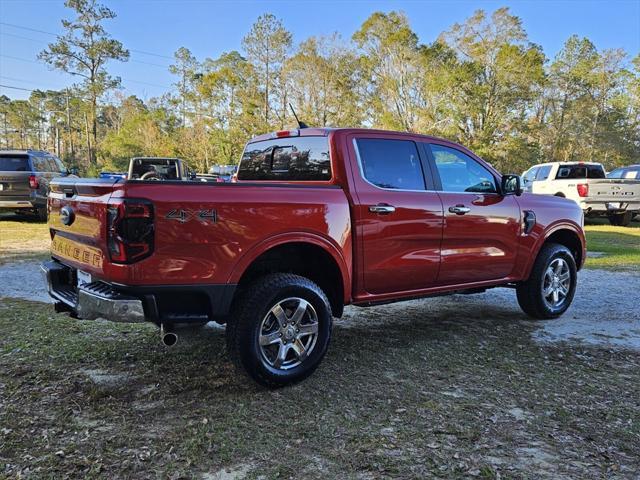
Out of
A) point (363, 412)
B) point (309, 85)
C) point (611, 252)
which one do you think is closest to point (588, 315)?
point (363, 412)

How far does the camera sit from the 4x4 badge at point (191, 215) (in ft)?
9.77

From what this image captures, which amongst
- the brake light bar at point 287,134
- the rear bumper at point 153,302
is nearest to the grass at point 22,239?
the brake light bar at point 287,134

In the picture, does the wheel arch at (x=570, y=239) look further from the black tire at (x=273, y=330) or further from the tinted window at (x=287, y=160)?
the black tire at (x=273, y=330)

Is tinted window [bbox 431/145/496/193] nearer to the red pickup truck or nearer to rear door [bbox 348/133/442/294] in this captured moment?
the red pickup truck

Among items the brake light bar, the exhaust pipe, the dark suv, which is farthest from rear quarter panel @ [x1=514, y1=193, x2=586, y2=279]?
the dark suv

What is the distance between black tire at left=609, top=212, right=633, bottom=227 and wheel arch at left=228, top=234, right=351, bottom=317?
47.5 ft

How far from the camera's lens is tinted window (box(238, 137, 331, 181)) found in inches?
161

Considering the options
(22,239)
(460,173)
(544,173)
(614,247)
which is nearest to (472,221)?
(460,173)

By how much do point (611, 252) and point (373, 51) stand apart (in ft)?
94.0

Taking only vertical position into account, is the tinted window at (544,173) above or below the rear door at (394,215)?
above

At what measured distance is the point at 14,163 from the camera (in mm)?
12820

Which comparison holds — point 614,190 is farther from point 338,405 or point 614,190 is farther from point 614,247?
point 338,405

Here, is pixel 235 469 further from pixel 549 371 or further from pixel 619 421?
pixel 549 371

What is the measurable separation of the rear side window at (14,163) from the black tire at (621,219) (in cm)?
1662
